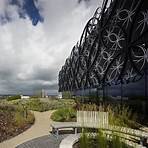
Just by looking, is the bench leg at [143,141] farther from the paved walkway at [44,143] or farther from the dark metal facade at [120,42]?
the dark metal facade at [120,42]

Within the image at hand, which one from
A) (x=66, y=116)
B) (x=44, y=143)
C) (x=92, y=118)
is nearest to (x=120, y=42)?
(x=66, y=116)

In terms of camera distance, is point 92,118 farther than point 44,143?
Yes

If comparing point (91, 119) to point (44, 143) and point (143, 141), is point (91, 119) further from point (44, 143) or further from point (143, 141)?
point (143, 141)

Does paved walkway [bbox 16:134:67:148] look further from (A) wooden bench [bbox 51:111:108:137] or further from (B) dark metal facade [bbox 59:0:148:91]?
(B) dark metal facade [bbox 59:0:148:91]

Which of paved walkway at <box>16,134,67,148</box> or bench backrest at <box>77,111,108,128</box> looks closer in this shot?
paved walkway at <box>16,134,67,148</box>

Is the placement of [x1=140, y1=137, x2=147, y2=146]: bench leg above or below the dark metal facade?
below

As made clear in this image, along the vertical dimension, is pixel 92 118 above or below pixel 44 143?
above

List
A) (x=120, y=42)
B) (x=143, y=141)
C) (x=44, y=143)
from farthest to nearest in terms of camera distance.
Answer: (x=120, y=42) < (x=44, y=143) < (x=143, y=141)

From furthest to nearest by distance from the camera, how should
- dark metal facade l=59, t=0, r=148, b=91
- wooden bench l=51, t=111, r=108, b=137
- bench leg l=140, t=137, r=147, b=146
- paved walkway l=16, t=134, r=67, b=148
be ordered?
dark metal facade l=59, t=0, r=148, b=91, wooden bench l=51, t=111, r=108, b=137, paved walkway l=16, t=134, r=67, b=148, bench leg l=140, t=137, r=147, b=146

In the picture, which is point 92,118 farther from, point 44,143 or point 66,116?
point 66,116

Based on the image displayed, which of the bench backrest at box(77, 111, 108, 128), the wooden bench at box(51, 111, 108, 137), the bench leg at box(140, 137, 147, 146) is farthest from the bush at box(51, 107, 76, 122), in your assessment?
the bench leg at box(140, 137, 147, 146)

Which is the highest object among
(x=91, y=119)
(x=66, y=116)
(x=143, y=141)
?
(x=91, y=119)

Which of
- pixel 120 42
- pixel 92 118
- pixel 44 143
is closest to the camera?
pixel 44 143

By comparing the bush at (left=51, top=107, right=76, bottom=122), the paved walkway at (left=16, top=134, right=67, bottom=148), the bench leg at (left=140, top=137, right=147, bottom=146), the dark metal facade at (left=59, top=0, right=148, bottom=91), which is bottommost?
the paved walkway at (left=16, top=134, right=67, bottom=148)
